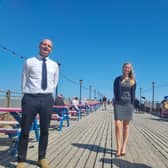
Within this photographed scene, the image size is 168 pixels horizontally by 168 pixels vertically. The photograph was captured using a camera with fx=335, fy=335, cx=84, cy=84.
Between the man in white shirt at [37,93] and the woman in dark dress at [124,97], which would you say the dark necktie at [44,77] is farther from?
the woman in dark dress at [124,97]

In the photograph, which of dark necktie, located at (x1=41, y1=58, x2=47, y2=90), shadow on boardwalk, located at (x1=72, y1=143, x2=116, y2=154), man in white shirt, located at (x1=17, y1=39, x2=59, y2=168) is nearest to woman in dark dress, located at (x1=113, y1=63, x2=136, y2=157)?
shadow on boardwalk, located at (x1=72, y1=143, x2=116, y2=154)

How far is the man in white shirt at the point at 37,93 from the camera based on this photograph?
454 centimetres

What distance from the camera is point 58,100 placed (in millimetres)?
13375

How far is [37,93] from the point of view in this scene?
4.54 m

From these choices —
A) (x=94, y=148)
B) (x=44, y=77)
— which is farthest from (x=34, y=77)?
(x=94, y=148)

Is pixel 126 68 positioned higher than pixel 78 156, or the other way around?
pixel 126 68

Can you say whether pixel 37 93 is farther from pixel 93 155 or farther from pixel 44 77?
pixel 93 155

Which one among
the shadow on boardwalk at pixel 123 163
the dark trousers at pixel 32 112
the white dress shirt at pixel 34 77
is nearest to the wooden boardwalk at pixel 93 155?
the shadow on boardwalk at pixel 123 163

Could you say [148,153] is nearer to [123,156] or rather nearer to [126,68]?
[123,156]

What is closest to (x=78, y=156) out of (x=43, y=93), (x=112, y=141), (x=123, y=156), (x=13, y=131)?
(x=123, y=156)

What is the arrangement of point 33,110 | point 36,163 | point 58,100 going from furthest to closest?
point 58,100 → point 36,163 → point 33,110

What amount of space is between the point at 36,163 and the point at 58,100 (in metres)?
8.31

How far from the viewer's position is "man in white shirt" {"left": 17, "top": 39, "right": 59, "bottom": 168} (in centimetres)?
454

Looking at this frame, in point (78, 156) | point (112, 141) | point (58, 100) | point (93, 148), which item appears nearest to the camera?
point (78, 156)
